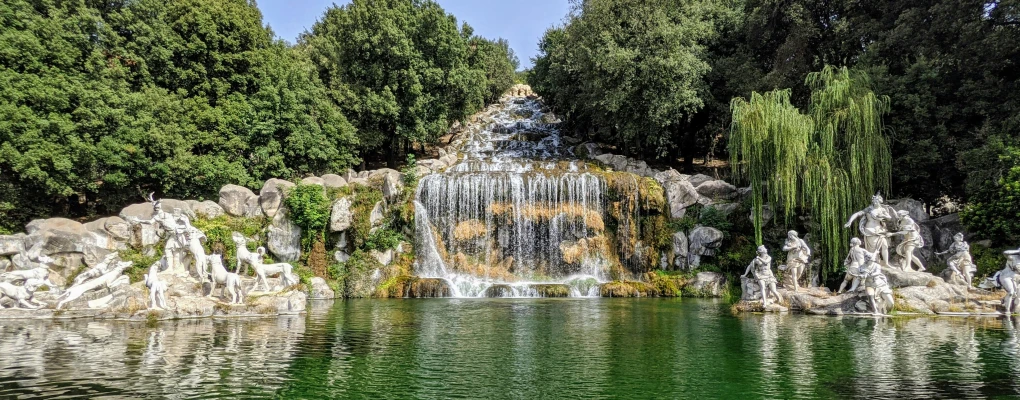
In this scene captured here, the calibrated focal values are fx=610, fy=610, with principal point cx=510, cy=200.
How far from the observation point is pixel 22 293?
52.3 feet

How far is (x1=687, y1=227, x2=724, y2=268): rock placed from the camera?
80.3 feet

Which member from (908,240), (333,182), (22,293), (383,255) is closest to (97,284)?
(22,293)

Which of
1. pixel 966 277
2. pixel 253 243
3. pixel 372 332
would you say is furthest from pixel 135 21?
pixel 966 277

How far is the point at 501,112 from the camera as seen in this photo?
52.0 metres

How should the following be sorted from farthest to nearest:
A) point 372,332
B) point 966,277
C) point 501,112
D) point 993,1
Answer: point 501,112 < point 993,1 < point 966,277 < point 372,332

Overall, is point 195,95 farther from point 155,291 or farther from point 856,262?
point 856,262

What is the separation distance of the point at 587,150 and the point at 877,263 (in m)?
23.1

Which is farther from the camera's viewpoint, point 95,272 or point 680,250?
point 680,250

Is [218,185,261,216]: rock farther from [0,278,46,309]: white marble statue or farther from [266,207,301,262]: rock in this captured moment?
[0,278,46,309]: white marble statue

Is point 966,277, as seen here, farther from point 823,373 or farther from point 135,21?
point 135,21

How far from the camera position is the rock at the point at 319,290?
23.1m

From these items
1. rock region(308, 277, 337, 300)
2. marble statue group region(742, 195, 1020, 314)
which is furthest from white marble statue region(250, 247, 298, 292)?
marble statue group region(742, 195, 1020, 314)

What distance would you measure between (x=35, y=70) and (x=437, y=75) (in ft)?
58.4

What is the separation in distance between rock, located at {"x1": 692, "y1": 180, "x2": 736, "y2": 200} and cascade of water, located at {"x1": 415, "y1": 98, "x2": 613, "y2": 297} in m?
4.38
